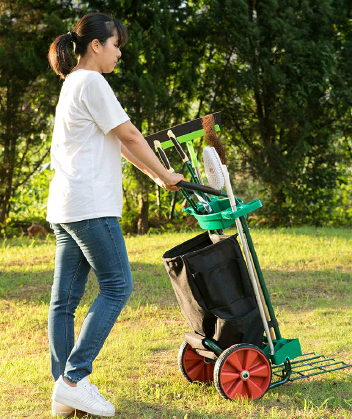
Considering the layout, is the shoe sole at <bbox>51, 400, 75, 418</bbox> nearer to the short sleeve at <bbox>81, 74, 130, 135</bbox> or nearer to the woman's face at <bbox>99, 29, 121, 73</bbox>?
the short sleeve at <bbox>81, 74, 130, 135</bbox>

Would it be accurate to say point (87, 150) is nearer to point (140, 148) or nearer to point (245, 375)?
point (140, 148)

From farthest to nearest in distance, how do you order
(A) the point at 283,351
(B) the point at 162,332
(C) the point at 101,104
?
(B) the point at 162,332
(A) the point at 283,351
(C) the point at 101,104

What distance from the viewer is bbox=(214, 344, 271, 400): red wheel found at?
3.24 meters

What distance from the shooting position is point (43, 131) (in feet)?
30.5

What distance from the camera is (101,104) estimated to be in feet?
9.61

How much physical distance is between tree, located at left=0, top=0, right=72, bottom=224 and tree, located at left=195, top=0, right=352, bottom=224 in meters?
2.14

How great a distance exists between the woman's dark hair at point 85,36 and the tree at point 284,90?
246 inches

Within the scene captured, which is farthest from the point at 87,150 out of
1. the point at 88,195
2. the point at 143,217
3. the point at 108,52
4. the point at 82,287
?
the point at 143,217

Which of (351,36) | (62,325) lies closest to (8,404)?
(62,325)

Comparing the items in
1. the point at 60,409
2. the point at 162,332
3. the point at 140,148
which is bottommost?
the point at 162,332

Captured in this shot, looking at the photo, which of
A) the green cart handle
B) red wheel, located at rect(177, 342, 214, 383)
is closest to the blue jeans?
the green cart handle

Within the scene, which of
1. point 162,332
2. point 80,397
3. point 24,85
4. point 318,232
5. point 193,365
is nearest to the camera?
point 80,397

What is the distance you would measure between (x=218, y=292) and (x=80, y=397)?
2.58 ft

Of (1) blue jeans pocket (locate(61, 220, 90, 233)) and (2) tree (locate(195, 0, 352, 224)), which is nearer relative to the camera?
(1) blue jeans pocket (locate(61, 220, 90, 233))
